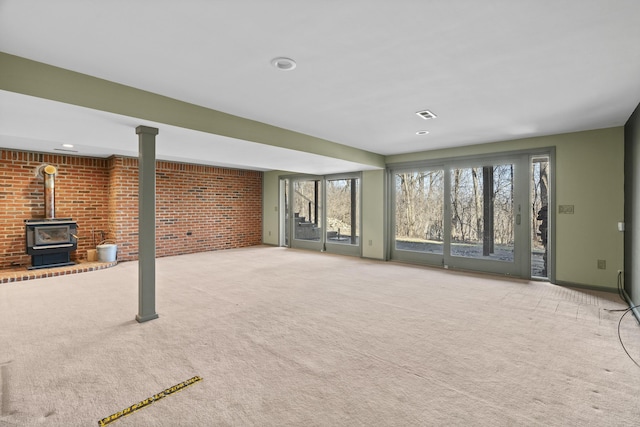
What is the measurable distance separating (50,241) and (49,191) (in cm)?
93

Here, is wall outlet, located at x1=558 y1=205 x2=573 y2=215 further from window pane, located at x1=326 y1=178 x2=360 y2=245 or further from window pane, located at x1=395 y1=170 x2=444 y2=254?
window pane, located at x1=326 y1=178 x2=360 y2=245

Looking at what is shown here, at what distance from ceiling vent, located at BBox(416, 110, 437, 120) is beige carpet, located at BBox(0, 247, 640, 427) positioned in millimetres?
2253

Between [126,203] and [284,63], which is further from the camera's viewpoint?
[126,203]

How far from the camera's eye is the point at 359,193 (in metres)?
7.09

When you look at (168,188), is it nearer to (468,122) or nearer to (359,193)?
(359,193)

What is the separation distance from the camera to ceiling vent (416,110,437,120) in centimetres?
357

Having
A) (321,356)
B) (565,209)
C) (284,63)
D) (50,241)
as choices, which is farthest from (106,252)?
(565,209)

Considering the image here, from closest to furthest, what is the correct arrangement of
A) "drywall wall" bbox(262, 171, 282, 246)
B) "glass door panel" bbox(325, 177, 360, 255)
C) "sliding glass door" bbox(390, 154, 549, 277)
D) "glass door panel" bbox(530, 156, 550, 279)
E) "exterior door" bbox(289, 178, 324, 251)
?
1. "sliding glass door" bbox(390, 154, 549, 277)
2. "glass door panel" bbox(530, 156, 550, 279)
3. "glass door panel" bbox(325, 177, 360, 255)
4. "exterior door" bbox(289, 178, 324, 251)
5. "drywall wall" bbox(262, 171, 282, 246)

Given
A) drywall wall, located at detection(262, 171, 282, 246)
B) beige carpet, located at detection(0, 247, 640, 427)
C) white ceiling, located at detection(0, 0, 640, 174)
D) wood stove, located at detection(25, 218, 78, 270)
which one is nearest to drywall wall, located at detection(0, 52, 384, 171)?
white ceiling, located at detection(0, 0, 640, 174)

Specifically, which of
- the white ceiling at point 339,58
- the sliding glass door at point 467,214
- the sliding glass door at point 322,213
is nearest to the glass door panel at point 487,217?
the sliding glass door at point 467,214

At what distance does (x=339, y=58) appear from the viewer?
231cm

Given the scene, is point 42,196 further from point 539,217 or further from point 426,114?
point 539,217

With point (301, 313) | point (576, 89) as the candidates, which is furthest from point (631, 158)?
point (301, 313)

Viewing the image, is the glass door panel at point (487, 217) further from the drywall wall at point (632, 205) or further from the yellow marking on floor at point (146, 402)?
the yellow marking on floor at point (146, 402)
